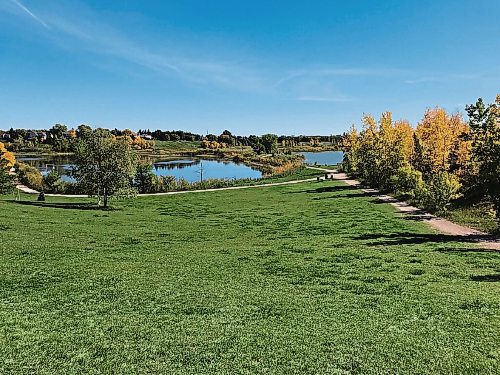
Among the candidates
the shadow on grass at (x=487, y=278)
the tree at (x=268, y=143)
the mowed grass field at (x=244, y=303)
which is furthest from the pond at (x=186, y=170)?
the shadow on grass at (x=487, y=278)

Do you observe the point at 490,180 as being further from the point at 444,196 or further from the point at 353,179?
the point at 353,179

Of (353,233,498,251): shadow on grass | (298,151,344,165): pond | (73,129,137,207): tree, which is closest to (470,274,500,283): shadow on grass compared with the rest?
(353,233,498,251): shadow on grass

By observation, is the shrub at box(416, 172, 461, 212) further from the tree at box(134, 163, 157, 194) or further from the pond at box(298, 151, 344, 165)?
the pond at box(298, 151, 344, 165)

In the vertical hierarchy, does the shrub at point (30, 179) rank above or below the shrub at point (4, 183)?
below

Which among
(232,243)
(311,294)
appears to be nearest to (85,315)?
(311,294)

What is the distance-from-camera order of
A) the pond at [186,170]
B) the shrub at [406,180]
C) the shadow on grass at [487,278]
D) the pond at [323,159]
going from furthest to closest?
1. the pond at [323,159]
2. the pond at [186,170]
3. the shrub at [406,180]
4. the shadow on grass at [487,278]

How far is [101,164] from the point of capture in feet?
96.9

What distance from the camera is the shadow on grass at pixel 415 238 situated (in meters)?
16.7

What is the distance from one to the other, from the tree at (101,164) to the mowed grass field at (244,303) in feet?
36.1

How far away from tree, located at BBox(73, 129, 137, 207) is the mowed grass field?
11005 millimetres

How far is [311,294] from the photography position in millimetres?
9328

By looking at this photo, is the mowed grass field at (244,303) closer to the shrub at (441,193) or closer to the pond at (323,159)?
the shrub at (441,193)

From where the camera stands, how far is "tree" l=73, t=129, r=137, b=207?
29.2 meters

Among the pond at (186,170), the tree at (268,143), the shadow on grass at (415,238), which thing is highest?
the tree at (268,143)
